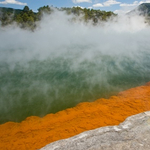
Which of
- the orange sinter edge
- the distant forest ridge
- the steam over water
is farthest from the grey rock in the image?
the distant forest ridge

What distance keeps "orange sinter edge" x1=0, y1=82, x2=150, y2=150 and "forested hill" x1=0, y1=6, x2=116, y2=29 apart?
17743 millimetres

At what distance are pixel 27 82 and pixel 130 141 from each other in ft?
18.6

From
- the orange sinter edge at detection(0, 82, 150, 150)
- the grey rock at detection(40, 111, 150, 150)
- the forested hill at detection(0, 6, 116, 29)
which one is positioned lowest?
the orange sinter edge at detection(0, 82, 150, 150)

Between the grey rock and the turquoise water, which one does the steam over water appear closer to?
the turquoise water

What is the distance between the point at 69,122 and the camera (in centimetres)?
441

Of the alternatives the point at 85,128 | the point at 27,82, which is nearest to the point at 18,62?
the point at 27,82

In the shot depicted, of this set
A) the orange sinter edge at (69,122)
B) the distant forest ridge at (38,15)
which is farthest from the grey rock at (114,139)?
the distant forest ridge at (38,15)

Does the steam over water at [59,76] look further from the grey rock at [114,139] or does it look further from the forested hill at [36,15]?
the forested hill at [36,15]

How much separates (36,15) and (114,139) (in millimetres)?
22766

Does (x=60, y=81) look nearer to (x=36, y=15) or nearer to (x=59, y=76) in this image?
(x=59, y=76)

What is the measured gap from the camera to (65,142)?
311 centimetres

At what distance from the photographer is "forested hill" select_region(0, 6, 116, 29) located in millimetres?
19906

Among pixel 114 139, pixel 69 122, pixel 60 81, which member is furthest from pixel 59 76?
pixel 114 139

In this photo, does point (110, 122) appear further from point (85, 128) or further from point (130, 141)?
point (130, 141)
